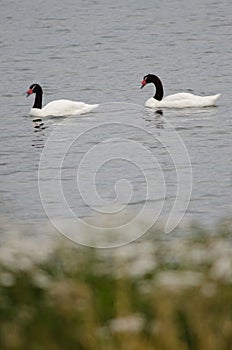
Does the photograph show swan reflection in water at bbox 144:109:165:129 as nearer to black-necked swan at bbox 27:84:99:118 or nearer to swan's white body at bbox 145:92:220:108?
swan's white body at bbox 145:92:220:108

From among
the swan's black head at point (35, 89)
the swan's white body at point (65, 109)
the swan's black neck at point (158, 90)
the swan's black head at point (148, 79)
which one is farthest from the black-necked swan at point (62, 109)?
the swan's black head at point (148, 79)

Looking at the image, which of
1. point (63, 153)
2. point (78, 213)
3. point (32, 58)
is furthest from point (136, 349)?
point (32, 58)

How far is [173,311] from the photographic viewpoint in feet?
17.9

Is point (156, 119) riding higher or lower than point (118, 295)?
higher

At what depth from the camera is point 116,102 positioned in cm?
2173

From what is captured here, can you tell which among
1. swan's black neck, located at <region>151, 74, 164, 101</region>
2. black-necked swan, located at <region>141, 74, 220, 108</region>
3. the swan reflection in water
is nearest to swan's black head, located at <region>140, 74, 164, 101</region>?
swan's black neck, located at <region>151, 74, 164, 101</region>

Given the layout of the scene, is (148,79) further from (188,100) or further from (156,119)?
(156,119)

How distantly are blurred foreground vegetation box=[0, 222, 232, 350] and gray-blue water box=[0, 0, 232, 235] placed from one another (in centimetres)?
141

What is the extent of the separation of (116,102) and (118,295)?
16.3m

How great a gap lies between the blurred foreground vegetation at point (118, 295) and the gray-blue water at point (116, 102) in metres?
Answer: 1.41

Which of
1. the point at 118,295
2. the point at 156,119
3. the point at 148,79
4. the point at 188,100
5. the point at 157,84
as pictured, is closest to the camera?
the point at 118,295

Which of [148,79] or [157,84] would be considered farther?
[148,79]

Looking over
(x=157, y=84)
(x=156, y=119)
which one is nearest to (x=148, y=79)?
Result: (x=157, y=84)

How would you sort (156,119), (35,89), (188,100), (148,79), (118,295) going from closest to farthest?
(118,295) < (156,119) < (188,100) < (35,89) < (148,79)
